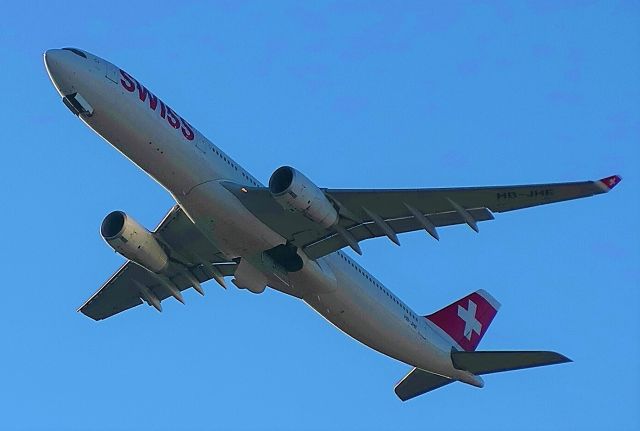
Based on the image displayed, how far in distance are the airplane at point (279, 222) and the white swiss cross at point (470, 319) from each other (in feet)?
5.14

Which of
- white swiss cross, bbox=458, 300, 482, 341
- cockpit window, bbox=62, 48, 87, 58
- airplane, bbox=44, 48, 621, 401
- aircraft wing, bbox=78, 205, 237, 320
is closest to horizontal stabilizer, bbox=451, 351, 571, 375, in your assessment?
airplane, bbox=44, 48, 621, 401

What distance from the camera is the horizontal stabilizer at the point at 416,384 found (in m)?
43.0

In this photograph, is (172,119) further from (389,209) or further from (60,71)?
(389,209)

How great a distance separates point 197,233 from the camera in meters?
39.5

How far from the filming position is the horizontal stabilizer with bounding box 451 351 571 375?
38.6 m

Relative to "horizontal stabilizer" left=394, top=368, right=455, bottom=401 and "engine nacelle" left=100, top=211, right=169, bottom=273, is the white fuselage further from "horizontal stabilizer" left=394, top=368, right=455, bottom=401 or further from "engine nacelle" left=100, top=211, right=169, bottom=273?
"horizontal stabilizer" left=394, top=368, right=455, bottom=401

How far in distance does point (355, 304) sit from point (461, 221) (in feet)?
16.3

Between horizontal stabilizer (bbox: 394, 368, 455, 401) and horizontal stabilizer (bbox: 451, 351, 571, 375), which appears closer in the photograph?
horizontal stabilizer (bbox: 451, 351, 571, 375)

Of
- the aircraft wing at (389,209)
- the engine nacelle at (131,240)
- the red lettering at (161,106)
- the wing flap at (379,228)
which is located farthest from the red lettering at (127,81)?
the wing flap at (379,228)

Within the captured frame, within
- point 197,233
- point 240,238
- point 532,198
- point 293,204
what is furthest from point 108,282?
point 532,198

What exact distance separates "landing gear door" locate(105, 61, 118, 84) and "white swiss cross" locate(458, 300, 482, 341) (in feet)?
55.1

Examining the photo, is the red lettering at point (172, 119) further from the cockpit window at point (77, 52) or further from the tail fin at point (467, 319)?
the tail fin at point (467, 319)

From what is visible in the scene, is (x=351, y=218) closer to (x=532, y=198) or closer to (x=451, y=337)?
(x=532, y=198)

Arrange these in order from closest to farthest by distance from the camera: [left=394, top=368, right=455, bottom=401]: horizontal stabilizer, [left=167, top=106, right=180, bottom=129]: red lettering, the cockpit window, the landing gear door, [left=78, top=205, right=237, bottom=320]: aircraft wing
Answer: the landing gear door, the cockpit window, [left=167, top=106, right=180, bottom=129]: red lettering, [left=78, top=205, right=237, bottom=320]: aircraft wing, [left=394, top=368, right=455, bottom=401]: horizontal stabilizer
